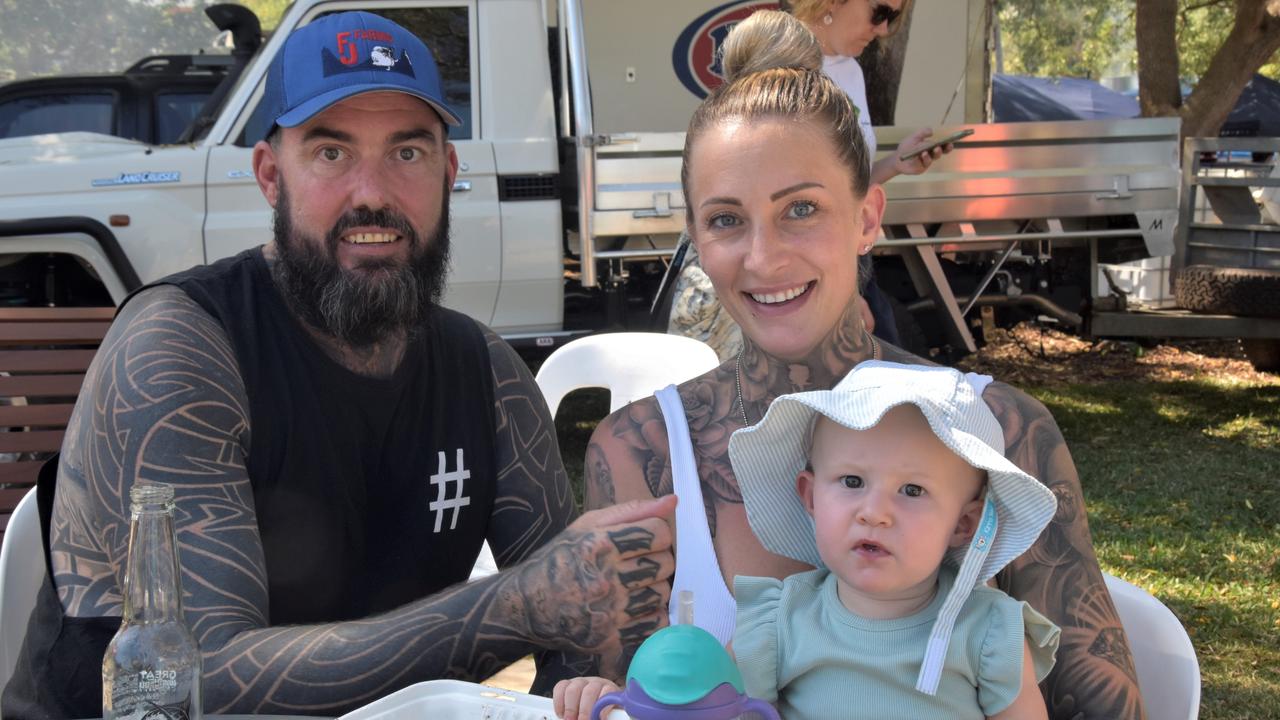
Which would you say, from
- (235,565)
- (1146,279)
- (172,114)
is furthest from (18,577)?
(1146,279)

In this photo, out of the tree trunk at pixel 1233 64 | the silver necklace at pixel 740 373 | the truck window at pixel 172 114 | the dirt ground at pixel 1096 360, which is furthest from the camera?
the tree trunk at pixel 1233 64

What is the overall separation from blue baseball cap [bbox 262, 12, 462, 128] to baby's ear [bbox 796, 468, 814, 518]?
106cm

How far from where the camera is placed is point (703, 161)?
208cm

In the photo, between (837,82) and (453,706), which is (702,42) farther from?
(453,706)

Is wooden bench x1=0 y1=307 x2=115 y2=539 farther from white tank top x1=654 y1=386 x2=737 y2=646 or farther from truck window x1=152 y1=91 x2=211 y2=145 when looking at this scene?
truck window x1=152 y1=91 x2=211 y2=145

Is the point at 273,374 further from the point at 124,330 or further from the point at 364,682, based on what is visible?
the point at 364,682

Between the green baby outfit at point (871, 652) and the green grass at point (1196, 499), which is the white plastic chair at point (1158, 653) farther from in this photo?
the green grass at point (1196, 499)

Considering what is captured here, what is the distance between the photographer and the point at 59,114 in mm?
7711

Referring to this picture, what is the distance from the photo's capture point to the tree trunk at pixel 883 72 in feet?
26.8

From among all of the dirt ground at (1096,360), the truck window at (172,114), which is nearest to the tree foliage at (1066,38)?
the dirt ground at (1096,360)

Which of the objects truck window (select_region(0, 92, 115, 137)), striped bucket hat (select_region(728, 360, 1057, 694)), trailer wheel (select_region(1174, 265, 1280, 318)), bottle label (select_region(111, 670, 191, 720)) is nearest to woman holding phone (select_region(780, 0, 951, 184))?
striped bucket hat (select_region(728, 360, 1057, 694))

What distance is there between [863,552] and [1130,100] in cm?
1672

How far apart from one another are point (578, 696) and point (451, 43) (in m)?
5.72

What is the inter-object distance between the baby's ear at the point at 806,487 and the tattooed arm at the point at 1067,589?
33cm
